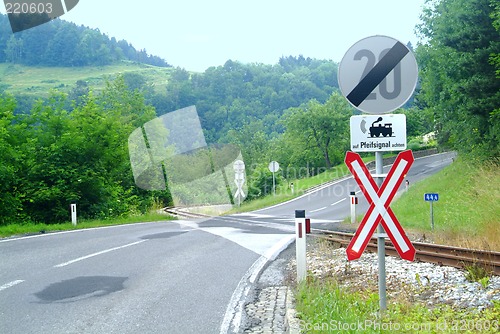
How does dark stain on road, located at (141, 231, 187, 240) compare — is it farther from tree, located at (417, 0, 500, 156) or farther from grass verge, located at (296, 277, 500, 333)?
tree, located at (417, 0, 500, 156)

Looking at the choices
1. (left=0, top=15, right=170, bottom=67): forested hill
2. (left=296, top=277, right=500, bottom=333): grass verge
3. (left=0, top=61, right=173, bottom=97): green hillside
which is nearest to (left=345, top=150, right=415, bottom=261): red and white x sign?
(left=296, top=277, right=500, bottom=333): grass verge

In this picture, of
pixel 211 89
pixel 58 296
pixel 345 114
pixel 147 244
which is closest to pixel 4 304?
pixel 58 296

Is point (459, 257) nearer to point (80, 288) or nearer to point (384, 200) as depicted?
point (384, 200)

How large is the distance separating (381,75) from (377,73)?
0.05 m

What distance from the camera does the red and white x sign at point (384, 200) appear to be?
202 inches

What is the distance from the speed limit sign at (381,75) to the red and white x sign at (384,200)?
532mm

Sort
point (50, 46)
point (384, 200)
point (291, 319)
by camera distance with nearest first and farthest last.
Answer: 1. point (384, 200)
2. point (291, 319)
3. point (50, 46)

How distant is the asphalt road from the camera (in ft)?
19.9

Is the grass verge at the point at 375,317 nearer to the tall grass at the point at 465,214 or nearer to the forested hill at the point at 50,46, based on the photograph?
the tall grass at the point at 465,214

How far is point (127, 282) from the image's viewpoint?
329 inches

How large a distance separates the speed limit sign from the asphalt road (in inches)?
112

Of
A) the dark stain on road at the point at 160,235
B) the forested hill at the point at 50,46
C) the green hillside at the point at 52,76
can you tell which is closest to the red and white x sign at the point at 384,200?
the dark stain on road at the point at 160,235

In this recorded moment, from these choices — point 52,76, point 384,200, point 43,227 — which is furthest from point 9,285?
point 52,76

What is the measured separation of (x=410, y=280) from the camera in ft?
26.5
